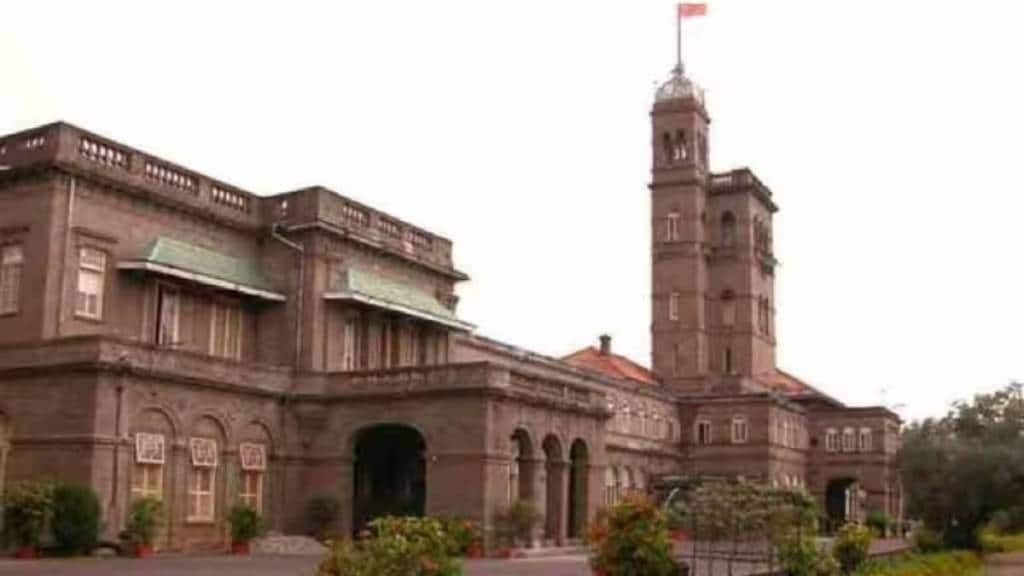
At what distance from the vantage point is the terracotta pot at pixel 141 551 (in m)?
31.4

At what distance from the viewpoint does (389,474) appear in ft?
136

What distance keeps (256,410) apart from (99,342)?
21.2ft

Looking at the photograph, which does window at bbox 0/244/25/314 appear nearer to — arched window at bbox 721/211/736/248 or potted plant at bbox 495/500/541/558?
potted plant at bbox 495/500/541/558

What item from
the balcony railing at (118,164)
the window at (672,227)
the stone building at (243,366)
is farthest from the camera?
the window at (672,227)

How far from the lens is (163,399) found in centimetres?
3366

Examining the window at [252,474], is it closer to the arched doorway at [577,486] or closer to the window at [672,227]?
the arched doorway at [577,486]

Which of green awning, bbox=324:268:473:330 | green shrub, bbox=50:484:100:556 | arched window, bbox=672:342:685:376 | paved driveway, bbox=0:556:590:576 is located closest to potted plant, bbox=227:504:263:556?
paved driveway, bbox=0:556:590:576

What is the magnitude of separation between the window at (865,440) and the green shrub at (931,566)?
34707 mm

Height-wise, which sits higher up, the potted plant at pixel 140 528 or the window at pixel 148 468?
the window at pixel 148 468

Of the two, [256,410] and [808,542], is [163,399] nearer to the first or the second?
[256,410]

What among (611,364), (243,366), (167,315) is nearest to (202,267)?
(167,315)

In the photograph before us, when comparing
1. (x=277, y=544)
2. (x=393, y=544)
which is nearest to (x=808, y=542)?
(x=393, y=544)

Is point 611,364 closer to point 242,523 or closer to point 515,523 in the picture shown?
point 515,523

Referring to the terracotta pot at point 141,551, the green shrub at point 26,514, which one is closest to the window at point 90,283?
the green shrub at point 26,514
